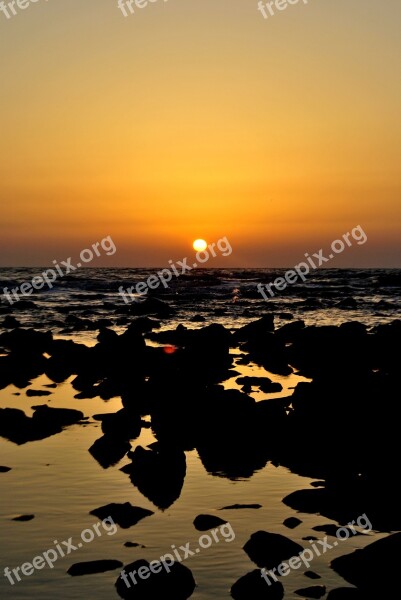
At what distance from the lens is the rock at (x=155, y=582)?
7.57 m

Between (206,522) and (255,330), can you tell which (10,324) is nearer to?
(255,330)

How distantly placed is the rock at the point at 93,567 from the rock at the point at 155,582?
20 cm

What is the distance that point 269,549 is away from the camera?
28.4ft

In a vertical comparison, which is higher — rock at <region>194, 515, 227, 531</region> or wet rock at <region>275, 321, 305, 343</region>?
rock at <region>194, 515, 227, 531</region>

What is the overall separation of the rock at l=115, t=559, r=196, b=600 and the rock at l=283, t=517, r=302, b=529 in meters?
2.07

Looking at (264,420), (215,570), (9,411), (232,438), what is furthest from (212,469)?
(9,411)

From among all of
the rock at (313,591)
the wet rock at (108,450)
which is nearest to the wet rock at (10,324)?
the wet rock at (108,450)

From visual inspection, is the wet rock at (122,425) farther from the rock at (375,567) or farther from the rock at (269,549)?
the rock at (375,567)

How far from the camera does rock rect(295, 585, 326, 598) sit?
761cm

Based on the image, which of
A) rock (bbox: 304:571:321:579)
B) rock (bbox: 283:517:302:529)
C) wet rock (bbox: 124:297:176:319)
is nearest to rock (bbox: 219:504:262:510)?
rock (bbox: 283:517:302:529)

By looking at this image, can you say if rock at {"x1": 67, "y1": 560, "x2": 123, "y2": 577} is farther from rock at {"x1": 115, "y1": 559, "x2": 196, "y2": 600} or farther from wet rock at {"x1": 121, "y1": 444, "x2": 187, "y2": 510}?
wet rock at {"x1": 121, "y1": 444, "x2": 187, "y2": 510}

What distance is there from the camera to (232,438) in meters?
14.5

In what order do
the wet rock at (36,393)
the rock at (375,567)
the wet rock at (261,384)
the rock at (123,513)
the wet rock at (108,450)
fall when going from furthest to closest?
the wet rock at (261,384) → the wet rock at (36,393) → the wet rock at (108,450) → the rock at (123,513) → the rock at (375,567)

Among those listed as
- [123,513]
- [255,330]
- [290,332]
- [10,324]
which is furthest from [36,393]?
[10,324]
